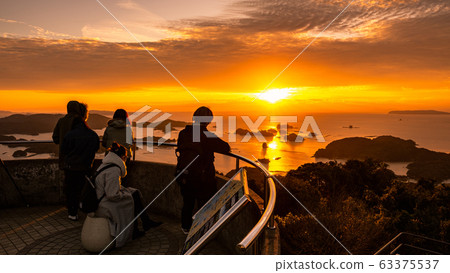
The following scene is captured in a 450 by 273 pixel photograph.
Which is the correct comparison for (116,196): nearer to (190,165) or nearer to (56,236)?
(190,165)

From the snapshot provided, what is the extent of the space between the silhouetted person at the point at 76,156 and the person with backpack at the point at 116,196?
3.91 feet

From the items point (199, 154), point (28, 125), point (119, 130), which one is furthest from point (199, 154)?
point (28, 125)

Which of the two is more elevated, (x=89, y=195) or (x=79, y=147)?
(x=79, y=147)

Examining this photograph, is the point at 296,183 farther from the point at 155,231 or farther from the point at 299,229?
the point at 155,231

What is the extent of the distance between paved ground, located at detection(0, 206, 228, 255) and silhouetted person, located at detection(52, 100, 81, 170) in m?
1.01

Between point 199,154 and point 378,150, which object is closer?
point 199,154

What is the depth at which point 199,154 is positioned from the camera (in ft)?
15.6

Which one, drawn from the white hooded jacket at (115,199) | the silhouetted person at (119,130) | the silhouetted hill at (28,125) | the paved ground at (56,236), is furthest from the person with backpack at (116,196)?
the silhouetted hill at (28,125)

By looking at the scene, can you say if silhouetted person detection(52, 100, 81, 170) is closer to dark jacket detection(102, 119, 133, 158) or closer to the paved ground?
dark jacket detection(102, 119, 133, 158)

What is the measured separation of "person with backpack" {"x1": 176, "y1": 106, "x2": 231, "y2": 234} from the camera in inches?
183

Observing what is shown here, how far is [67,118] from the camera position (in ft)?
18.9

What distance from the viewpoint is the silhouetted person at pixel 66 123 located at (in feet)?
18.3

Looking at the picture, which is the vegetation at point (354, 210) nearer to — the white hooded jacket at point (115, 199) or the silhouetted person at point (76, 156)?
the white hooded jacket at point (115, 199)

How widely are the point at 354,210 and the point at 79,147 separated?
10870 millimetres
